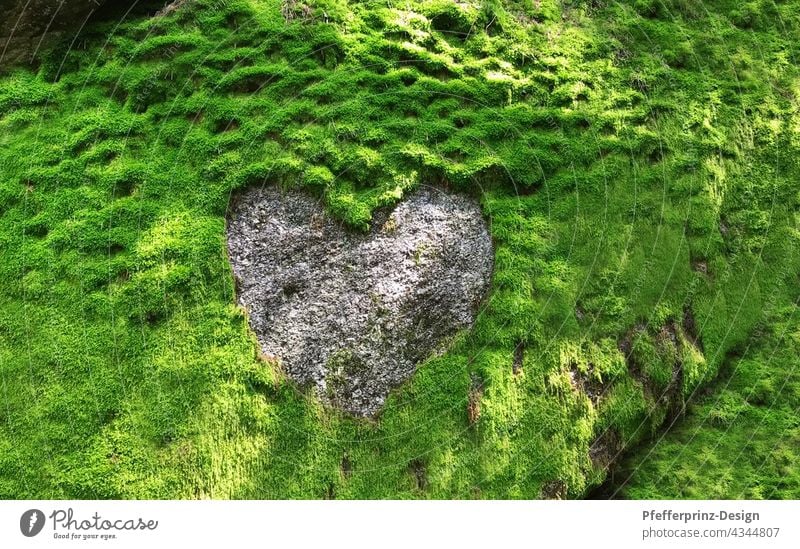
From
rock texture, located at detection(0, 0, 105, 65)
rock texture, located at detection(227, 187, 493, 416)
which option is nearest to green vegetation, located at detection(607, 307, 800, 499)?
rock texture, located at detection(227, 187, 493, 416)

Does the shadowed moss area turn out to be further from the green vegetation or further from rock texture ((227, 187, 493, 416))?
rock texture ((227, 187, 493, 416))

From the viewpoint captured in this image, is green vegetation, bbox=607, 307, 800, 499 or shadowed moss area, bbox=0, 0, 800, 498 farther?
green vegetation, bbox=607, 307, 800, 499

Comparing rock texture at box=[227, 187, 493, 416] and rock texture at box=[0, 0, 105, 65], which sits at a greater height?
rock texture at box=[0, 0, 105, 65]

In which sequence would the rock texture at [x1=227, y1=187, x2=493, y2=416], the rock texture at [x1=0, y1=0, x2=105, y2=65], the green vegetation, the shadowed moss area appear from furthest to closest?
the rock texture at [x1=0, y1=0, x2=105, y2=65] < the green vegetation < the rock texture at [x1=227, y1=187, x2=493, y2=416] < the shadowed moss area

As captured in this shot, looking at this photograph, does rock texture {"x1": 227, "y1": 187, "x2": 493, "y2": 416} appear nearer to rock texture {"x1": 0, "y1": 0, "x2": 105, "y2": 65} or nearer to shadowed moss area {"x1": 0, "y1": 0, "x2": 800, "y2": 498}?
shadowed moss area {"x1": 0, "y1": 0, "x2": 800, "y2": 498}

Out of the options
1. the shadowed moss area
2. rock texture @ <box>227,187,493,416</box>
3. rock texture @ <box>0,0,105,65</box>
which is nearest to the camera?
the shadowed moss area
